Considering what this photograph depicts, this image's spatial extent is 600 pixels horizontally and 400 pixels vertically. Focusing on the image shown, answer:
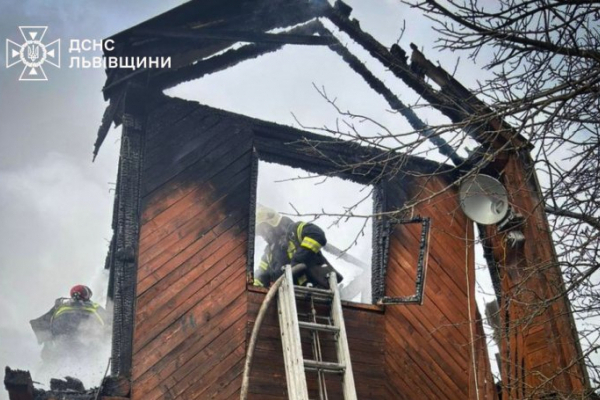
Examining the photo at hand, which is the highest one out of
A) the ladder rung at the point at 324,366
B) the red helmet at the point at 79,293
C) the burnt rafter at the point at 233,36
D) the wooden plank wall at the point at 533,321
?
the burnt rafter at the point at 233,36

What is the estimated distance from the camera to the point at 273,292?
726 centimetres

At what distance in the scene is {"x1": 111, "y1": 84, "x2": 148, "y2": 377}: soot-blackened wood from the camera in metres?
7.24

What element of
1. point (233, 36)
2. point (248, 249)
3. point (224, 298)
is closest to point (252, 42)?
point (233, 36)

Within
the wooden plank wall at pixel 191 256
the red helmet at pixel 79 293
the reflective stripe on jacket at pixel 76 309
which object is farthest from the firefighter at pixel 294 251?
the red helmet at pixel 79 293

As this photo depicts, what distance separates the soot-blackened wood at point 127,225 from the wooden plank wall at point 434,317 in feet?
8.86

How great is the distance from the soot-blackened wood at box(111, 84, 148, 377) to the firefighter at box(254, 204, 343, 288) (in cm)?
150

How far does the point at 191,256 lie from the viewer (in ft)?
24.9

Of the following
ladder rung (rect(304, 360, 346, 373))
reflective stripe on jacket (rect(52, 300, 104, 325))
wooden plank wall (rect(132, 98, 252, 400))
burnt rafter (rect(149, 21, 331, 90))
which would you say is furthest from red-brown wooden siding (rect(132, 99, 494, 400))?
reflective stripe on jacket (rect(52, 300, 104, 325))

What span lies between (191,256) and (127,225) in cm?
70

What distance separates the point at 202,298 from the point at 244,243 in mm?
715

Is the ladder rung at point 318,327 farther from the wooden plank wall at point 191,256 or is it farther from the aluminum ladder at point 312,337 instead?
the wooden plank wall at point 191,256

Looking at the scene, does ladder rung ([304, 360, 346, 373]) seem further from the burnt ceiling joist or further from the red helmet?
the red helmet

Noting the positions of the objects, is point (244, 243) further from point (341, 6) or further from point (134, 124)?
point (341, 6)

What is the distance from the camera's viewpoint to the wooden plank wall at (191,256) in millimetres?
7152
